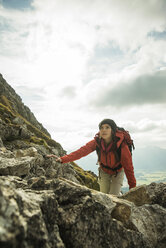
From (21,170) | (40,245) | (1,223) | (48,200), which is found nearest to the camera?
(1,223)

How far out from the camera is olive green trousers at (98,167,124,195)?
513 inches

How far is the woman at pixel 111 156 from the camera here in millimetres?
11367

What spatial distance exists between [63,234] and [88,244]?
975mm

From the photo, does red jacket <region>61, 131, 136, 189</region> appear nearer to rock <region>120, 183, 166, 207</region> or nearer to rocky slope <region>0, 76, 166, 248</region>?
rock <region>120, 183, 166, 207</region>

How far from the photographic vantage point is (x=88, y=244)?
18.1 feet

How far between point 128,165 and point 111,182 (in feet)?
10.4

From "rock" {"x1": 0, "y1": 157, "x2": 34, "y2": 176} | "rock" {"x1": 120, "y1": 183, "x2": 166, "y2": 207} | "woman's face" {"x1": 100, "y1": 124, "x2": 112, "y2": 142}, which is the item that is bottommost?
"rock" {"x1": 120, "y1": 183, "x2": 166, "y2": 207}

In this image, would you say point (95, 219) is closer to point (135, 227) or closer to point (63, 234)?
point (63, 234)

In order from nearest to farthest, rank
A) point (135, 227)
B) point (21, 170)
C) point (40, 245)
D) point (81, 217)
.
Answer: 1. point (40, 245)
2. point (81, 217)
3. point (135, 227)
4. point (21, 170)

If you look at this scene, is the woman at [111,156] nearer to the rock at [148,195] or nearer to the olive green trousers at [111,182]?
the olive green trousers at [111,182]

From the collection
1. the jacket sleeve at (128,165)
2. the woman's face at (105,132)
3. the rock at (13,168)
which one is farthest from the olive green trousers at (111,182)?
the rock at (13,168)

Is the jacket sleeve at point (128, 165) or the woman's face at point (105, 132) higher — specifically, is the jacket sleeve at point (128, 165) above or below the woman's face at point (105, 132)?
below

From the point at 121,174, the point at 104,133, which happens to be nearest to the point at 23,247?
the point at 104,133

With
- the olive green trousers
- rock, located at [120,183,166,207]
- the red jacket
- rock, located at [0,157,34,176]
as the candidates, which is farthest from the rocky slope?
rock, located at [0,157,34,176]
